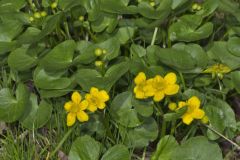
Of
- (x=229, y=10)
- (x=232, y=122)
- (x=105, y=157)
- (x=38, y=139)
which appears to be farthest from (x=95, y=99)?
(x=229, y=10)

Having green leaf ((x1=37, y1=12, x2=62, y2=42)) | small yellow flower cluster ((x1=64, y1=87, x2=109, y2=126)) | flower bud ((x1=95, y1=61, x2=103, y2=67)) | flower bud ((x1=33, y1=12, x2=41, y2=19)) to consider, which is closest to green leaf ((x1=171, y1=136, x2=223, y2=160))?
small yellow flower cluster ((x1=64, y1=87, x2=109, y2=126))

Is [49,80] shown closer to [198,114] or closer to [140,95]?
[140,95]

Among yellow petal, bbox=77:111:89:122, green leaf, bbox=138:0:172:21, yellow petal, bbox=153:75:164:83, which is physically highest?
green leaf, bbox=138:0:172:21

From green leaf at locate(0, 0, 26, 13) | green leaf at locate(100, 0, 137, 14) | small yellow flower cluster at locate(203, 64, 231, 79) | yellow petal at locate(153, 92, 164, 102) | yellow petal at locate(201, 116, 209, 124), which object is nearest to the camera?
yellow petal at locate(153, 92, 164, 102)

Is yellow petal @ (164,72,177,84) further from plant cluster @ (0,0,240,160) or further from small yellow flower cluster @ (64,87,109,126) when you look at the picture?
small yellow flower cluster @ (64,87,109,126)

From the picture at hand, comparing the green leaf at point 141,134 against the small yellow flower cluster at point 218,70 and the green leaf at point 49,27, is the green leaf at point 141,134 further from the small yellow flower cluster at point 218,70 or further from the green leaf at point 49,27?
the green leaf at point 49,27

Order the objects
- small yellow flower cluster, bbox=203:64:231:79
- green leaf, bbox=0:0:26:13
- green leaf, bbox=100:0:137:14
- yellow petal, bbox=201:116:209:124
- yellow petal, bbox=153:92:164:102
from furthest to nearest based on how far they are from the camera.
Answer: green leaf, bbox=0:0:26:13 < green leaf, bbox=100:0:137:14 < small yellow flower cluster, bbox=203:64:231:79 < yellow petal, bbox=201:116:209:124 < yellow petal, bbox=153:92:164:102

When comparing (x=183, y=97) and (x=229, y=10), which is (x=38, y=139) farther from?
(x=229, y=10)
